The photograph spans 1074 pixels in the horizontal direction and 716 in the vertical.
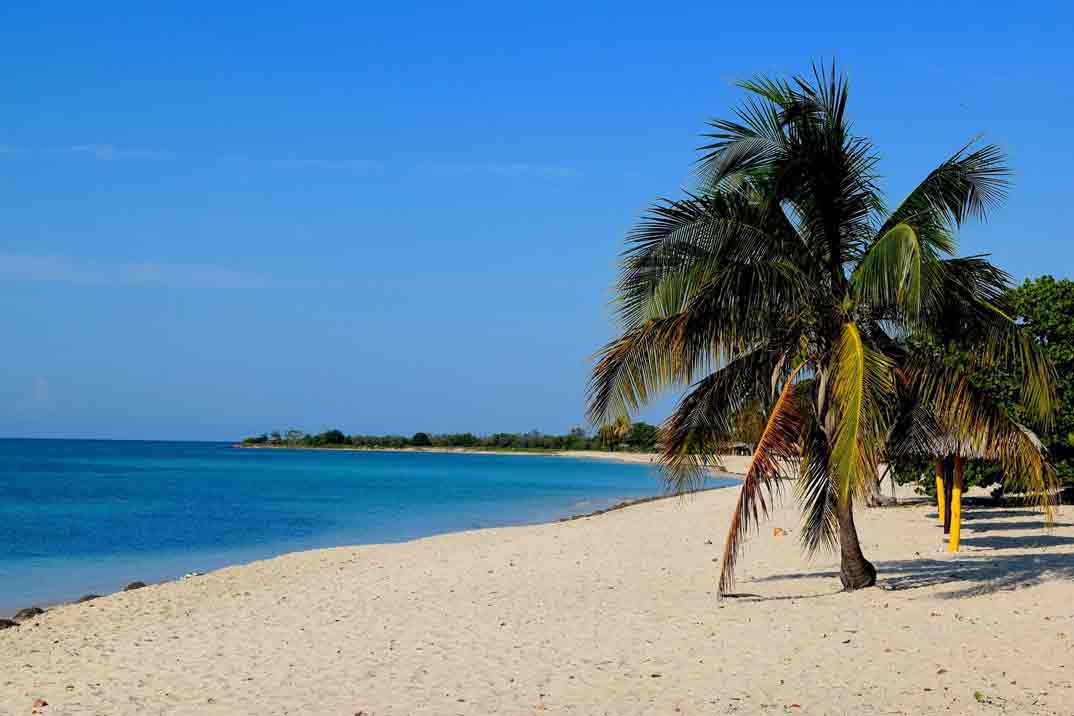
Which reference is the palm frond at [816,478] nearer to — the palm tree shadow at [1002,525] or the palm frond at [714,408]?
the palm frond at [714,408]

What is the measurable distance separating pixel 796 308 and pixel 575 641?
14.9 feet

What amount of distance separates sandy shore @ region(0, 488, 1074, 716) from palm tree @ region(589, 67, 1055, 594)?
132 centimetres

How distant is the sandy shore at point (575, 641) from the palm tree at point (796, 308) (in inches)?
52.0

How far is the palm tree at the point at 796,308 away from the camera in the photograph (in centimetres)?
1109

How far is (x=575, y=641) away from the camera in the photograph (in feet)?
33.0

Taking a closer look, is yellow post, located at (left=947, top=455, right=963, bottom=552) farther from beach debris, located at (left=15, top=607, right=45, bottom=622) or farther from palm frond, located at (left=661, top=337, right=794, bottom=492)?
beach debris, located at (left=15, top=607, right=45, bottom=622)

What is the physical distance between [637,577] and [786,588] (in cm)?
250

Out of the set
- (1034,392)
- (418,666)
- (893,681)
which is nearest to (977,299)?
(1034,392)

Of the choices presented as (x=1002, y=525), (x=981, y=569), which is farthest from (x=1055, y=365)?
(x=981, y=569)

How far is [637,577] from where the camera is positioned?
14688 millimetres

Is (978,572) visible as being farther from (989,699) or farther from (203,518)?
(203,518)

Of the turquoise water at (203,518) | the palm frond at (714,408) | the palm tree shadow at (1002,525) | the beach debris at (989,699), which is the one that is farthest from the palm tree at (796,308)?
the turquoise water at (203,518)

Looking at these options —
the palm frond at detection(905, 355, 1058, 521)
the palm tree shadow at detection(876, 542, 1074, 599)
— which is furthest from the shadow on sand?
the palm frond at detection(905, 355, 1058, 521)

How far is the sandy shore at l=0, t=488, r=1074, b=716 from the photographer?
7.95 metres
